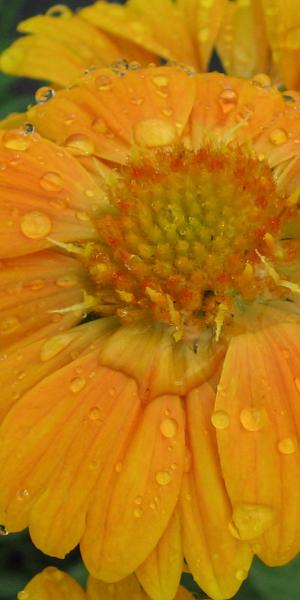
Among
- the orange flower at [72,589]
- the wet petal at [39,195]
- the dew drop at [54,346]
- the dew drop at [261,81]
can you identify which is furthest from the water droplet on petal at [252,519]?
the dew drop at [261,81]

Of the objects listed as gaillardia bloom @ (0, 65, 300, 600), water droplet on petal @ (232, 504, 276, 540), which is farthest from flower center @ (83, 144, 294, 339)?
water droplet on petal @ (232, 504, 276, 540)

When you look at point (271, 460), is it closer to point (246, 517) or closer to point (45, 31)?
point (246, 517)

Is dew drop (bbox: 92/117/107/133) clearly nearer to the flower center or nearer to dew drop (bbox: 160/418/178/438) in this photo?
the flower center

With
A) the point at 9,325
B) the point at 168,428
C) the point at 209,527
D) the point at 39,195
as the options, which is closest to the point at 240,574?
the point at 209,527

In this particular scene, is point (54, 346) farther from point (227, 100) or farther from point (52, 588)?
point (227, 100)

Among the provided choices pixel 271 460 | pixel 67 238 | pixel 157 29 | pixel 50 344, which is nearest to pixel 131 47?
pixel 157 29

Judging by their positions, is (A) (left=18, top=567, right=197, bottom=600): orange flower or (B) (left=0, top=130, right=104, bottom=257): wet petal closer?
(A) (left=18, top=567, right=197, bottom=600): orange flower
